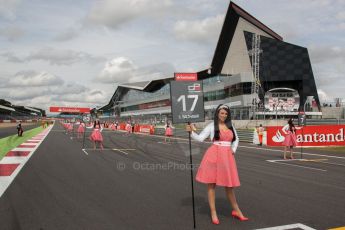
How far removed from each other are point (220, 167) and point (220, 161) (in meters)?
0.09

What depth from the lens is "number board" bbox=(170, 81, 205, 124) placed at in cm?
595

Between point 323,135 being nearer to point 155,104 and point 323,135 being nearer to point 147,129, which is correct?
point 147,129

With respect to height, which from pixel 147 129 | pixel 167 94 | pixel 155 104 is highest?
pixel 167 94

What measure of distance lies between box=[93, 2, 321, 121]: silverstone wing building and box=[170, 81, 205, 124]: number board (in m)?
44.2

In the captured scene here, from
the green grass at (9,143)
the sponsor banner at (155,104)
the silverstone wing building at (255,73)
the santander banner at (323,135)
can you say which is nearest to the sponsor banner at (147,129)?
the silverstone wing building at (255,73)

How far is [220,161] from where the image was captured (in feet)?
17.5

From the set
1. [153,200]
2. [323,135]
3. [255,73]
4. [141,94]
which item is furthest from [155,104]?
[153,200]

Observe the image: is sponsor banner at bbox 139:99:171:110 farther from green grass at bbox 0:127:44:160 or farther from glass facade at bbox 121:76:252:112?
green grass at bbox 0:127:44:160

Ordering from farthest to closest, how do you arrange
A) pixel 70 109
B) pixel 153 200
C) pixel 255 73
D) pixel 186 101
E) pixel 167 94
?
pixel 167 94
pixel 255 73
pixel 70 109
pixel 153 200
pixel 186 101

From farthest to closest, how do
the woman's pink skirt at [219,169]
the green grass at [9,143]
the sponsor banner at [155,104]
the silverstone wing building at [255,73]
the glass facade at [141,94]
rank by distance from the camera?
the glass facade at [141,94] → the sponsor banner at [155,104] → the silverstone wing building at [255,73] → the green grass at [9,143] → the woman's pink skirt at [219,169]

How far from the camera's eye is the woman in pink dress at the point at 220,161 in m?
5.31

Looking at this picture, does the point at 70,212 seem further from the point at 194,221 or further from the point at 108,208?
the point at 194,221

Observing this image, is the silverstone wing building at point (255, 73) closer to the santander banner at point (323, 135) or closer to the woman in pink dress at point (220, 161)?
the santander banner at point (323, 135)

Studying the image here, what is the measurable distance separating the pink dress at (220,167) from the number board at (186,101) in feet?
2.63
